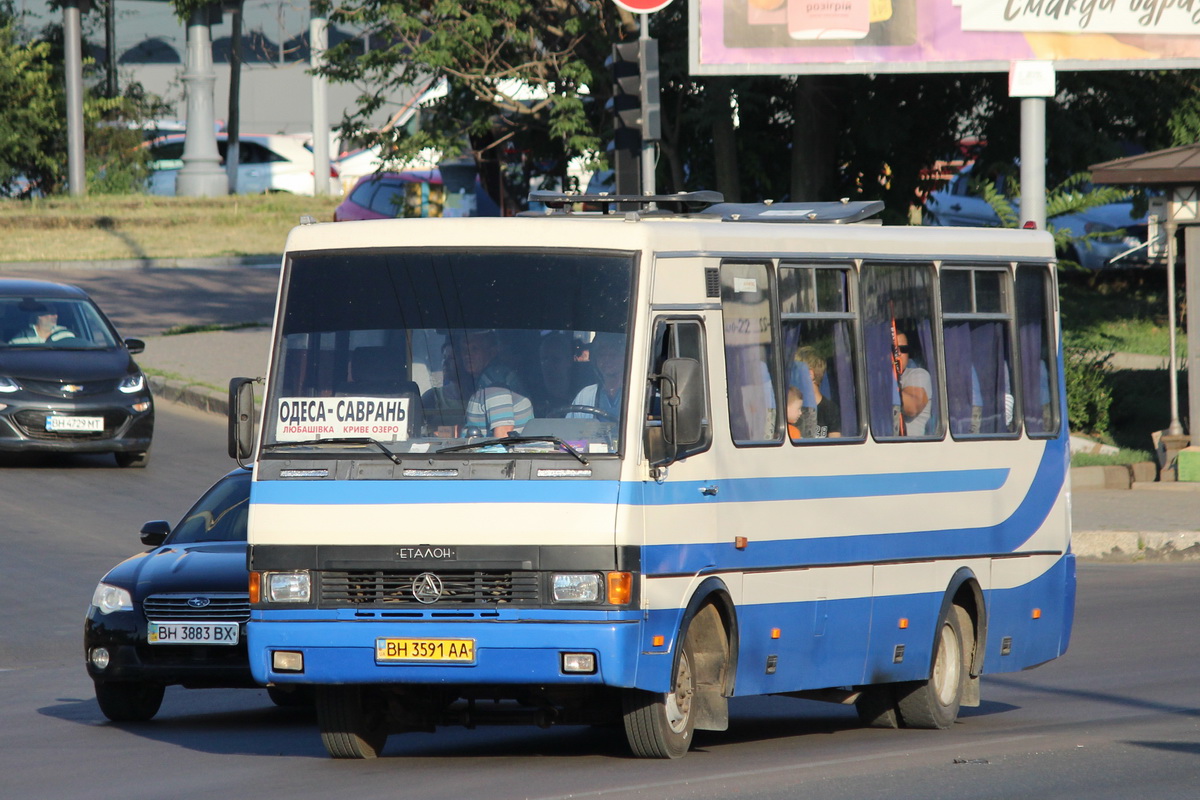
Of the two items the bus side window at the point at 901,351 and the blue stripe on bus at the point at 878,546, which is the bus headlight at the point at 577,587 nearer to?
the blue stripe on bus at the point at 878,546

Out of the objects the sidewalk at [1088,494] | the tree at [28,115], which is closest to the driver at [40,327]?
the sidewalk at [1088,494]

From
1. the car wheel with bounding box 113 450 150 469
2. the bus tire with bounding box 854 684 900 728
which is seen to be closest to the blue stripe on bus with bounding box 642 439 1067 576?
the bus tire with bounding box 854 684 900 728

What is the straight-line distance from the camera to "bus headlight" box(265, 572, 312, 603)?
8430 mm

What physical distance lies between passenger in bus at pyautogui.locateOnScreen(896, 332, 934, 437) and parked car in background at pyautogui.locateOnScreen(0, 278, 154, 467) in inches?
430

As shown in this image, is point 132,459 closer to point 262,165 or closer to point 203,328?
point 203,328

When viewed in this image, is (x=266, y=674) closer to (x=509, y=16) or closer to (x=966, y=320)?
(x=966, y=320)

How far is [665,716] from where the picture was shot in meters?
8.62

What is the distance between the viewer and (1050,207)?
2277 centimetres

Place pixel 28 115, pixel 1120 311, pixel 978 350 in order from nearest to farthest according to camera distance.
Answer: pixel 978 350 → pixel 1120 311 → pixel 28 115

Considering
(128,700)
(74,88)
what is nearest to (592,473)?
→ (128,700)

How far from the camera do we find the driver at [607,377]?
27.6ft

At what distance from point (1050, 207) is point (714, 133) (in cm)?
475

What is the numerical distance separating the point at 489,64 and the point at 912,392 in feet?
51.9

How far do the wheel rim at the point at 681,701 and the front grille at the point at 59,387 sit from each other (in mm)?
11672
